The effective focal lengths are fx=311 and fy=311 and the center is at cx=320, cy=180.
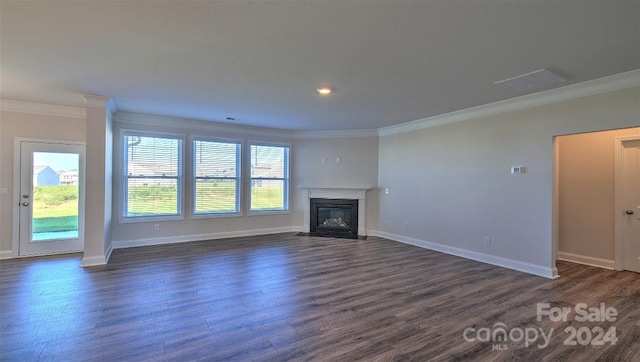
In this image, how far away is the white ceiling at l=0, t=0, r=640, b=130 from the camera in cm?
223

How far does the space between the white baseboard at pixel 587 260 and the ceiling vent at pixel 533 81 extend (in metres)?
3.06

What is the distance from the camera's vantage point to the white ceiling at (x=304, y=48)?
223 cm

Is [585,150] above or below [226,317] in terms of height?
above

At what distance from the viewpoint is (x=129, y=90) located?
4.30 m

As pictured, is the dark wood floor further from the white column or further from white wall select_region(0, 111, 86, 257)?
white wall select_region(0, 111, 86, 257)

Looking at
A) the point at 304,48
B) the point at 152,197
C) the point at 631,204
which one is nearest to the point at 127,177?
the point at 152,197

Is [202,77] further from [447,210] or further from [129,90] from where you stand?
[447,210]

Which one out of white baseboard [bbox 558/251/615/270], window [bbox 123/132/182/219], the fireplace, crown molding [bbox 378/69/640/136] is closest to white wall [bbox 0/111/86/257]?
window [bbox 123/132/182/219]

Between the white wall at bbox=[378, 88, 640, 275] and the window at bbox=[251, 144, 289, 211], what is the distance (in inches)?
103

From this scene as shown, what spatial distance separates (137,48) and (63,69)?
1.31 metres

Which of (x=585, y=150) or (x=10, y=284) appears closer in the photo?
(x=10, y=284)

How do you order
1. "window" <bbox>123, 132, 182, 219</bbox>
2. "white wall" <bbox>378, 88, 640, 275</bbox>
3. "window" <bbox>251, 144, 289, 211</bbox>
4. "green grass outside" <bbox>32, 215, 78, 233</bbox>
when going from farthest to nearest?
"window" <bbox>251, 144, 289, 211</bbox>
"window" <bbox>123, 132, 182, 219</bbox>
"green grass outside" <bbox>32, 215, 78, 233</bbox>
"white wall" <bbox>378, 88, 640, 275</bbox>

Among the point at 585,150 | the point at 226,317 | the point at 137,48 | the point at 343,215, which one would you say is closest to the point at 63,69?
the point at 137,48

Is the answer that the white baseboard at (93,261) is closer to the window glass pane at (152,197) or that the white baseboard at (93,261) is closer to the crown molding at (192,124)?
the window glass pane at (152,197)
